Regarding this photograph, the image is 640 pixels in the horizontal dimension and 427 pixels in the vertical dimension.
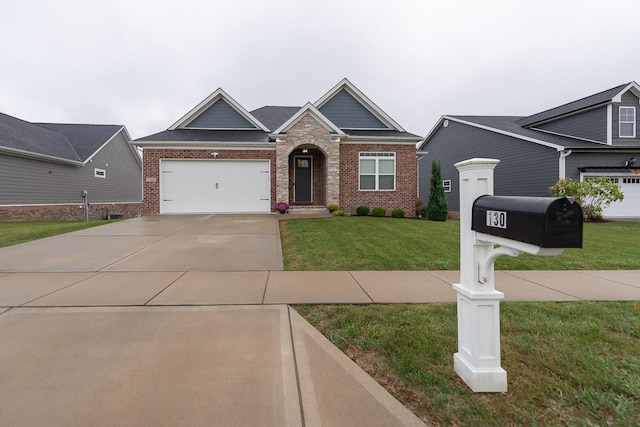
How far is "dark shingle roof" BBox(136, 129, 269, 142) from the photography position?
14.0m

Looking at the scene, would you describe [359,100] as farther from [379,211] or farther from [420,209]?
[420,209]

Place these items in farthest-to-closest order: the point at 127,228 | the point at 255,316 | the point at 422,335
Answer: the point at 127,228, the point at 255,316, the point at 422,335

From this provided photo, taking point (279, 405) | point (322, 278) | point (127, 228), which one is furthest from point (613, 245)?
point (127, 228)

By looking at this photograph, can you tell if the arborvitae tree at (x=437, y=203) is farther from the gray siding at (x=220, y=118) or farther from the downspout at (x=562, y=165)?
the gray siding at (x=220, y=118)

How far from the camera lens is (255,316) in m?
3.41

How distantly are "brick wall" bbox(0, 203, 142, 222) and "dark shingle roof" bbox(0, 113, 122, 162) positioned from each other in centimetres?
270

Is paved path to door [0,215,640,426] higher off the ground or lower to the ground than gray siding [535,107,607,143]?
lower

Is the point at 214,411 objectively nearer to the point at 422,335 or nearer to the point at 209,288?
the point at 422,335

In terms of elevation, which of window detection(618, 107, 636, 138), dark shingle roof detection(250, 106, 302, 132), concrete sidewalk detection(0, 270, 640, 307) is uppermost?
dark shingle roof detection(250, 106, 302, 132)

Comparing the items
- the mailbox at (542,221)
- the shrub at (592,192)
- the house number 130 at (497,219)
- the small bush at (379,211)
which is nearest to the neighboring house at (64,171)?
the small bush at (379,211)

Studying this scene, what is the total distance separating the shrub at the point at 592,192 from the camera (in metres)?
13.2

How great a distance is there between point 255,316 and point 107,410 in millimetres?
1554

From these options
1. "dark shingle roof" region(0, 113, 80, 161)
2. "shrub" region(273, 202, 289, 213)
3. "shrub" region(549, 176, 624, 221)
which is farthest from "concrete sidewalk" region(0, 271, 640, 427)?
"dark shingle roof" region(0, 113, 80, 161)

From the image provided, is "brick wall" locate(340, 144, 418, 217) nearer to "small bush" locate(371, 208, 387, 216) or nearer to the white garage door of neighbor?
"small bush" locate(371, 208, 387, 216)
